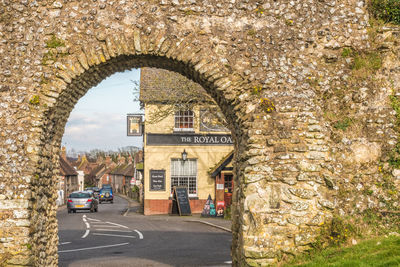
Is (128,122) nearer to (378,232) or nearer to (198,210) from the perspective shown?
(198,210)

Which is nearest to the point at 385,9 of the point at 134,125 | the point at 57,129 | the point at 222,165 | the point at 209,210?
the point at 57,129

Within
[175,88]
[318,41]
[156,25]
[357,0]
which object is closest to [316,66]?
[318,41]

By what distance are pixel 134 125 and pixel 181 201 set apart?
6083mm

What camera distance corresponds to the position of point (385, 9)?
7.50 m

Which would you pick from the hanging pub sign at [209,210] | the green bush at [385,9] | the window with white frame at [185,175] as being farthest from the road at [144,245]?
A: the green bush at [385,9]

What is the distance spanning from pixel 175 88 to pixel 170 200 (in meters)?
10.4

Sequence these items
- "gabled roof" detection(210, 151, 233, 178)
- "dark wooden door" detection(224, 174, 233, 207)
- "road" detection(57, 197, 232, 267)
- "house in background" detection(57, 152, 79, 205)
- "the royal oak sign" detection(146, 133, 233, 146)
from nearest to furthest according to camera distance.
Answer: "road" detection(57, 197, 232, 267) < "gabled roof" detection(210, 151, 233, 178) < "dark wooden door" detection(224, 174, 233, 207) < "the royal oak sign" detection(146, 133, 233, 146) < "house in background" detection(57, 152, 79, 205)

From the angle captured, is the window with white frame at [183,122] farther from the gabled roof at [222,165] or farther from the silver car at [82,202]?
the silver car at [82,202]

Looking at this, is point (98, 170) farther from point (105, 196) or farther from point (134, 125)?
point (134, 125)

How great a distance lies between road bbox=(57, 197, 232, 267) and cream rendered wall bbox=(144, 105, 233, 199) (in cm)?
482

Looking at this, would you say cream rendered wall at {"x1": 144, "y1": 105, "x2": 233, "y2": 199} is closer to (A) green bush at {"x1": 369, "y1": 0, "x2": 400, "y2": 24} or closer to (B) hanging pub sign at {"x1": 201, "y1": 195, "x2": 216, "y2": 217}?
(B) hanging pub sign at {"x1": 201, "y1": 195, "x2": 216, "y2": 217}

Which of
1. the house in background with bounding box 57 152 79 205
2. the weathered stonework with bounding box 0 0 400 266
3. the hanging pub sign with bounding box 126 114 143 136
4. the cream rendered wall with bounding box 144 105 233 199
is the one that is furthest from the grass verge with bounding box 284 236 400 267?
the house in background with bounding box 57 152 79 205

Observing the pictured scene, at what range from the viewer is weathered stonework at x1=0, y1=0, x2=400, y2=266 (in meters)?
6.98

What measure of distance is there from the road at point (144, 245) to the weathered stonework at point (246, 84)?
426cm
